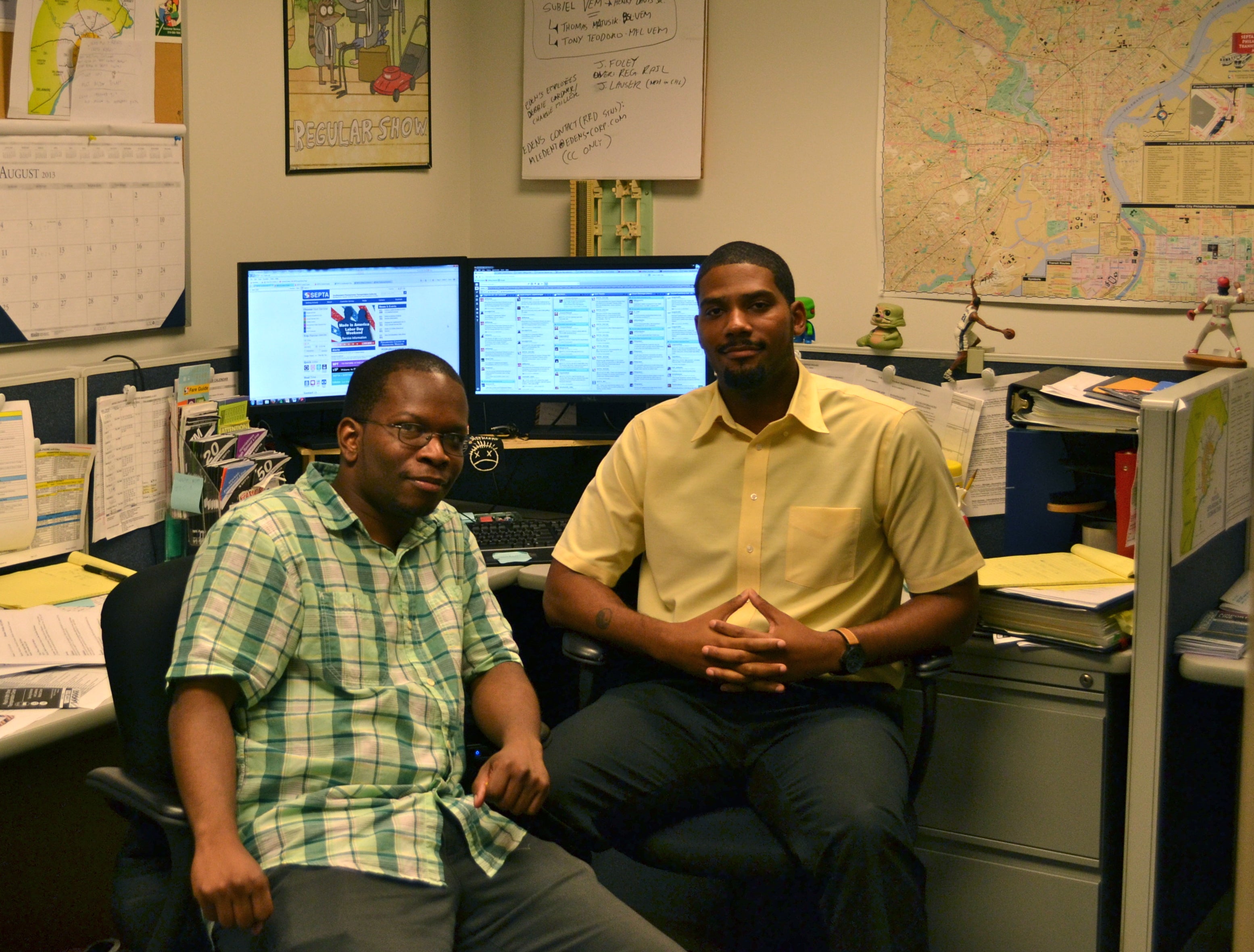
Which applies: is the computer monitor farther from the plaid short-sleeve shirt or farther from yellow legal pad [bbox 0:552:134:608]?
the plaid short-sleeve shirt

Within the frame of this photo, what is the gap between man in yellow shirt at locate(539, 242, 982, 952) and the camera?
1829mm

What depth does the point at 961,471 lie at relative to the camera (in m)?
2.43

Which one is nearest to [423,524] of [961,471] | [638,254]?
[961,471]

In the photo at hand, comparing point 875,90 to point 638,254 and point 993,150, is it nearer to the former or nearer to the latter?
point 993,150

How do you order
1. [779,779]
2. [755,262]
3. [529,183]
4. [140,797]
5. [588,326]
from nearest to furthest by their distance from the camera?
[140,797] → [779,779] → [755,262] → [588,326] → [529,183]

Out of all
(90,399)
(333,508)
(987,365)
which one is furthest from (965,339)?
(90,399)

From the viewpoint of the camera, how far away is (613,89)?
10.8 feet

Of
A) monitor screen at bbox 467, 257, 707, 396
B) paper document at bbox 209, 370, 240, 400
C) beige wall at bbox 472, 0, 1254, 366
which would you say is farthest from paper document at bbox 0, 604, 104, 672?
beige wall at bbox 472, 0, 1254, 366

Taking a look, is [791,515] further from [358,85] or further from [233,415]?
[358,85]

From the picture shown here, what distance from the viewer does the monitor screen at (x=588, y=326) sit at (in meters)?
2.78

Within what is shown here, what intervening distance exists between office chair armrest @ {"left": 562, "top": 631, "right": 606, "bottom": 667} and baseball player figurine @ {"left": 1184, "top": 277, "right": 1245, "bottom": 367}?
4.05ft

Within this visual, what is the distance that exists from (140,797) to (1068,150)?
2391 millimetres

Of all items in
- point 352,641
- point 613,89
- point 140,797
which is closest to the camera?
point 140,797

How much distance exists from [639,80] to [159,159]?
1.26 meters
